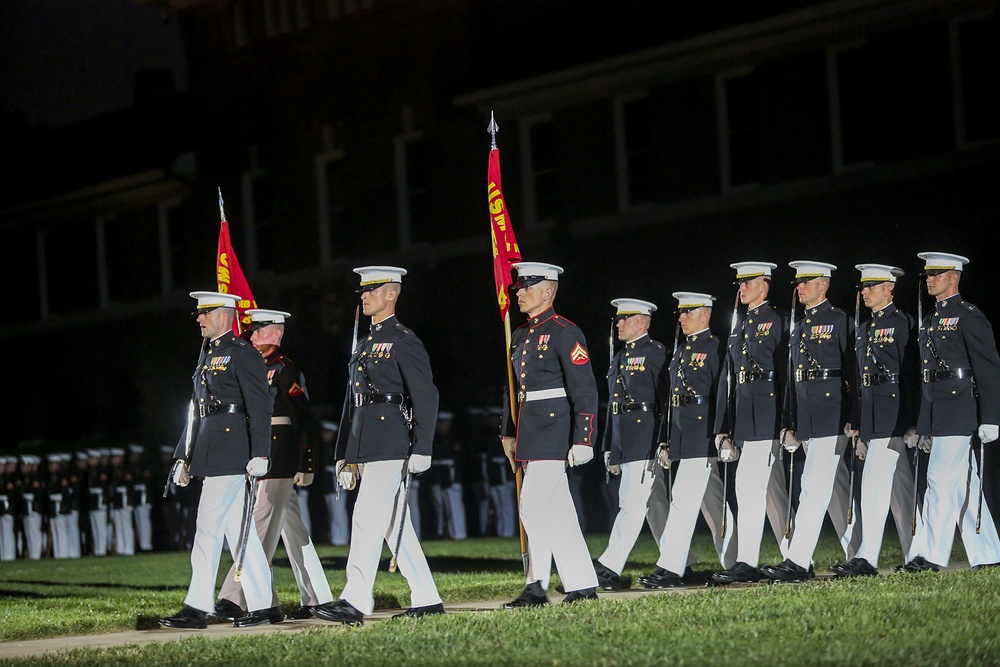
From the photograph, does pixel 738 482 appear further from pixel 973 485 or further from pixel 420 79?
pixel 420 79

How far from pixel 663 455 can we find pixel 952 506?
2062 millimetres

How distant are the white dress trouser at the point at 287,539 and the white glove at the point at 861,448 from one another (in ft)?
12.4

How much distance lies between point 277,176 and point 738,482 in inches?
803

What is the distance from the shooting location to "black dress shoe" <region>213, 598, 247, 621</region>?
9.82m

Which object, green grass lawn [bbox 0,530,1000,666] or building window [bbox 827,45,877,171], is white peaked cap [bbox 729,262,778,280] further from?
building window [bbox 827,45,877,171]

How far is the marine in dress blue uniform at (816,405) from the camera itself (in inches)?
422

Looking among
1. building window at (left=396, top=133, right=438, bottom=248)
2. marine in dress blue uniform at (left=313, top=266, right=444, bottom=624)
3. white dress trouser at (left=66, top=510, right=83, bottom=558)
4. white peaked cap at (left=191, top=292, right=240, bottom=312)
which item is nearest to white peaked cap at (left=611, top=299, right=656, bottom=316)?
marine in dress blue uniform at (left=313, top=266, right=444, bottom=624)

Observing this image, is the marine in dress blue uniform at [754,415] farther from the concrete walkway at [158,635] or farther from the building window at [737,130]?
the building window at [737,130]

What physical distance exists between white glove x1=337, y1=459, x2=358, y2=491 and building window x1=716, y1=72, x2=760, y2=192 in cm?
1384

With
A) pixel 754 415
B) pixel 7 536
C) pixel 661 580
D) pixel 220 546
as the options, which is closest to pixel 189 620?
pixel 220 546

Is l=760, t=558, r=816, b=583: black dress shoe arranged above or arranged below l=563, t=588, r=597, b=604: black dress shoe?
below

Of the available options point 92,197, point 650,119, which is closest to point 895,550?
point 650,119

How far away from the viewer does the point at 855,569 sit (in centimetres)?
1067

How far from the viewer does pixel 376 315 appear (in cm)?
978
